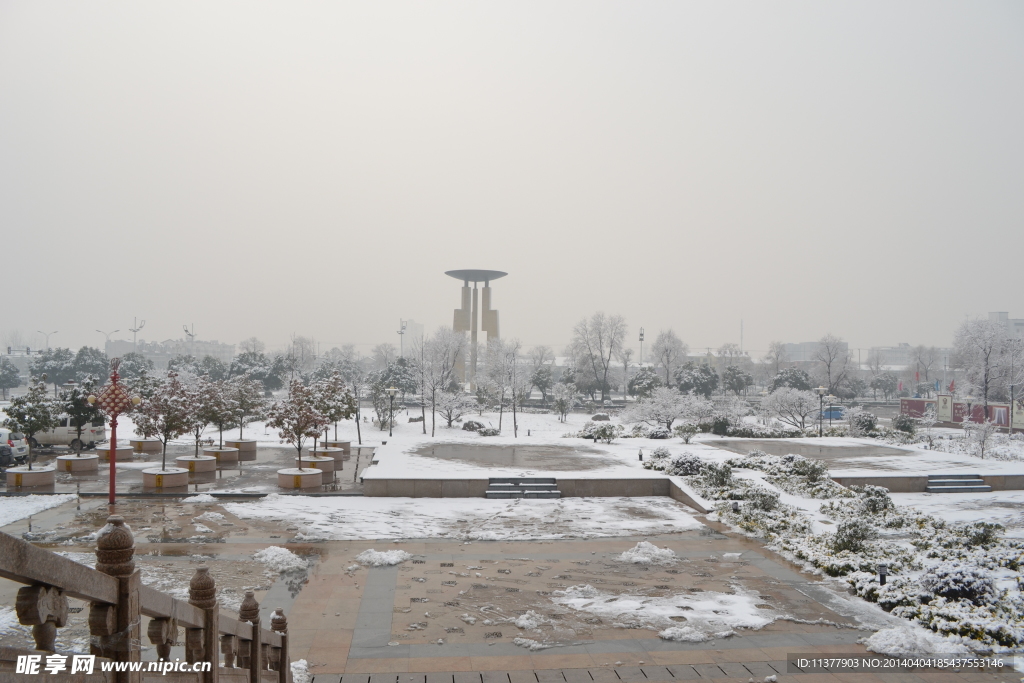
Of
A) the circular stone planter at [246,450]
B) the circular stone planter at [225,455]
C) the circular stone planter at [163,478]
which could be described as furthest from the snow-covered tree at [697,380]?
the circular stone planter at [163,478]

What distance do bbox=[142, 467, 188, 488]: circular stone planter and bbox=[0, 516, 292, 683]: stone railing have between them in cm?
1467

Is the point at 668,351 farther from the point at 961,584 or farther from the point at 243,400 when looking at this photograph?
the point at 961,584

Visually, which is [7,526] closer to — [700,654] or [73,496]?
[73,496]

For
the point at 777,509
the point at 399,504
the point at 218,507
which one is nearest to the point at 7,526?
the point at 218,507

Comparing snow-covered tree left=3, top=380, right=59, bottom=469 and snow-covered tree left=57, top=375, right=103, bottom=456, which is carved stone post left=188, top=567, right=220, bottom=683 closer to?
snow-covered tree left=3, top=380, right=59, bottom=469

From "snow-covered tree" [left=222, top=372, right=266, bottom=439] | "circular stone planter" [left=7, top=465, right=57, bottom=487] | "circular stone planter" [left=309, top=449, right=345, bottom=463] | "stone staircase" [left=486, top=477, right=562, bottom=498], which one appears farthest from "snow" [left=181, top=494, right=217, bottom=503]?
"stone staircase" [left=486, top=477, right=562, bottom=498]

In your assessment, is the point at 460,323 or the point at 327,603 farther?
the point at 460,323

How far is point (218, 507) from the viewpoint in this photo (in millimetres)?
15633

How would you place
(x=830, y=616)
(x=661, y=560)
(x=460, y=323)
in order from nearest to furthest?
(x=830, y=616), (x=661, y=560), (x=460, y=323)

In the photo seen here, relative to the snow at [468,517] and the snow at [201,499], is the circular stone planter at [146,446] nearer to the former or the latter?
the snow at [201,499]

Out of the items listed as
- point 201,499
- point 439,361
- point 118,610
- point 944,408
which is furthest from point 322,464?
point 944,408

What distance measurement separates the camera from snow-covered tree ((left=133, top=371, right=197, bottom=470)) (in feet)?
61.3

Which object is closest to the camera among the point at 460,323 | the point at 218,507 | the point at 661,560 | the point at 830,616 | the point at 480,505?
the point at 830,616

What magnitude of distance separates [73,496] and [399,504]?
8.06m
